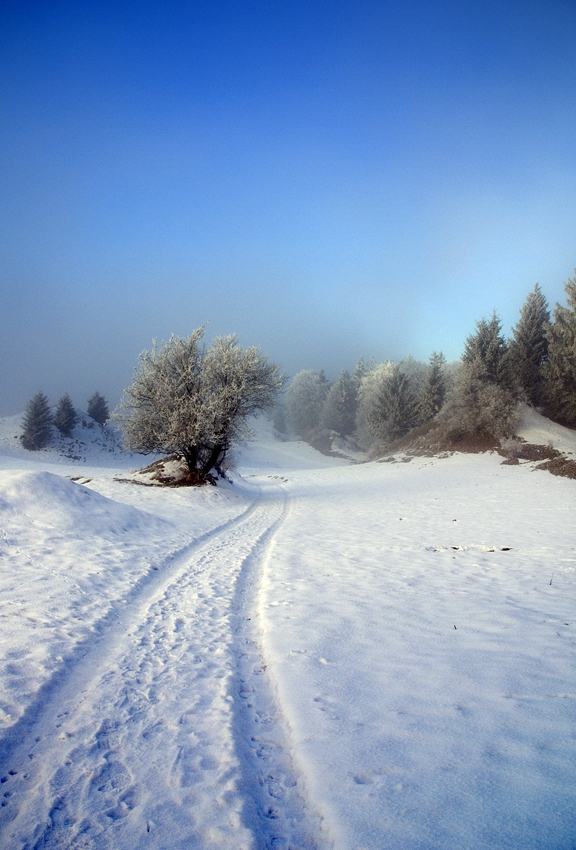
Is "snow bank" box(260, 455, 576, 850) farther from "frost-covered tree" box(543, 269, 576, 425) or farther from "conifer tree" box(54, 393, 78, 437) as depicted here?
"conifer tree" box(54, 393, 78, 437)

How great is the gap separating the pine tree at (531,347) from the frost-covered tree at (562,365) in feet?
2.58

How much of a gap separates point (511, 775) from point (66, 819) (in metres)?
2.21

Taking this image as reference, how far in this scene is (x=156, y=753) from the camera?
219 cm

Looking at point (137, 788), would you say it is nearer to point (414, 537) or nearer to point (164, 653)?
point (164, 653)

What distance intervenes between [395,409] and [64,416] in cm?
3318

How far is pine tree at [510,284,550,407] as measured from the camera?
92.8ft

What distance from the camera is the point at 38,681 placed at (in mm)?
2836

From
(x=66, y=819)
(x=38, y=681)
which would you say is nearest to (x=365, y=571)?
(x=38, y=681)

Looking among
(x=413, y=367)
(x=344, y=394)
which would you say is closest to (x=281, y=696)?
(x=344, y=394)

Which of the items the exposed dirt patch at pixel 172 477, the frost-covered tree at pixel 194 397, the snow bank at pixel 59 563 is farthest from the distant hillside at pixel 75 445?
the snow bank at pixel 59 563

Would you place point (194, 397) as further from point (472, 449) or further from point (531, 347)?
point (531, 347)

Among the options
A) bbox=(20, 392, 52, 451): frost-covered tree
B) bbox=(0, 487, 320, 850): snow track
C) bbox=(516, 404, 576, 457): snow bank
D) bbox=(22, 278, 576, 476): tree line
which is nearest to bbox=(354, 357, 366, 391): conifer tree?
bbox=(22, 278, 576, 476): tree line

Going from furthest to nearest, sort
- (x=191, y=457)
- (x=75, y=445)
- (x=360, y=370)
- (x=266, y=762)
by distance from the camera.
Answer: (x=360, y=370) < (x=75, y=445) < (x=191, y=457) < (x=266, y=762)

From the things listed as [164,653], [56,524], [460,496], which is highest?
[56,524]
